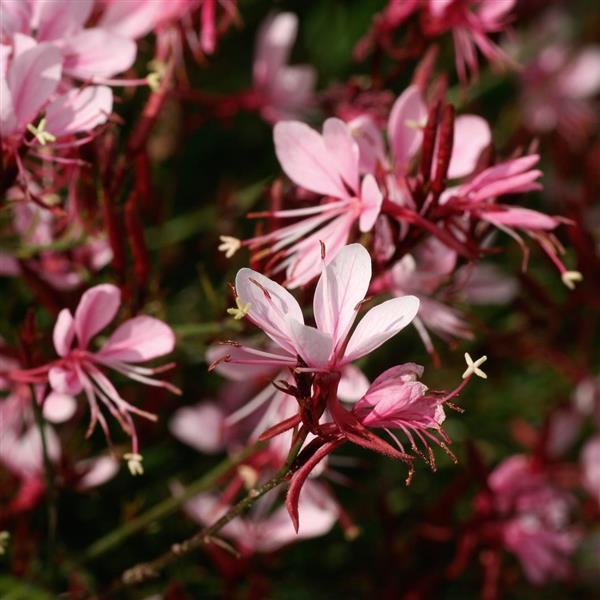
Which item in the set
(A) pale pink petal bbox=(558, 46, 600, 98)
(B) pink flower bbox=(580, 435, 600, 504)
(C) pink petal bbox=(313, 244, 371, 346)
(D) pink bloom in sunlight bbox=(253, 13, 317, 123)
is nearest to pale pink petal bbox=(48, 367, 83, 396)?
(C) pink petal bbox=(313, 244, 371, 346)

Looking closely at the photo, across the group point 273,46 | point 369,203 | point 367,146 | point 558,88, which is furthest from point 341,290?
point 558,88

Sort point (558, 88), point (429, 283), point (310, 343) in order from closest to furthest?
point (310, 343)
point (429, 283)
point (558, 88)

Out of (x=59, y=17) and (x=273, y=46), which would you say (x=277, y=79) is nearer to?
(x=273, y=46)

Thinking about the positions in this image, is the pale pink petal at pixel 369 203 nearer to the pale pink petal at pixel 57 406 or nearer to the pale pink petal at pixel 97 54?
the pale pink petal at pixel 97 54

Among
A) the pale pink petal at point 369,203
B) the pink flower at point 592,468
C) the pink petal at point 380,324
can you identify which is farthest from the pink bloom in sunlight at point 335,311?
the pink flower at point 592,468

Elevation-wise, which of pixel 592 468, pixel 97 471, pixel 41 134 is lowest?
pixel 592 468

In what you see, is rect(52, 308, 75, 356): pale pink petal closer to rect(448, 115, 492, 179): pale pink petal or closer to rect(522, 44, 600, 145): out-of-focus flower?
rect(448, 115, 492, 179): pale pink petal
